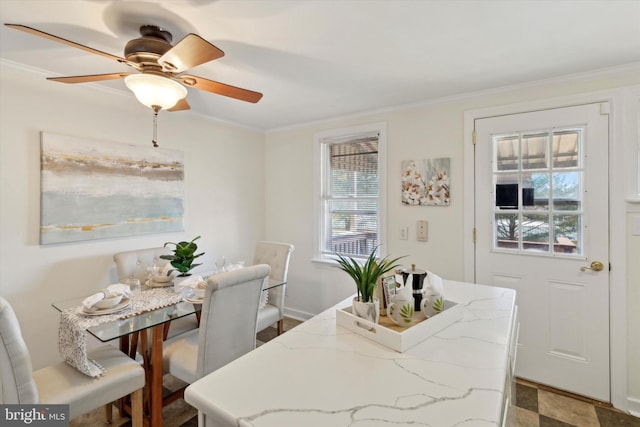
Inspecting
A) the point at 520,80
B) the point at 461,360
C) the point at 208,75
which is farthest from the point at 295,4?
the point at 520,80

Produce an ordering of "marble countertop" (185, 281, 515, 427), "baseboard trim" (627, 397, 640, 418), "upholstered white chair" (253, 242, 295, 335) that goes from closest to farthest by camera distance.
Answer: "marble countertop" (185, 281, 515, 427), "baseboard trim" (627, 397, 640, 418), "upholstered white chair" (253, 242, 295, 335)

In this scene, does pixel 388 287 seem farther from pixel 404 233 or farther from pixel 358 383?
pixel 404 233

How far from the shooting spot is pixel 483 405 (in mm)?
780

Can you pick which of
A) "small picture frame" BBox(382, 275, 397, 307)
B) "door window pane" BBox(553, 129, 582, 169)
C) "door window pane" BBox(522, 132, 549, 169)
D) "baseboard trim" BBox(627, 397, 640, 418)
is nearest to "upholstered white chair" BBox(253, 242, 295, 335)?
"small picture frame" BBox(382, 275, 397, 307)

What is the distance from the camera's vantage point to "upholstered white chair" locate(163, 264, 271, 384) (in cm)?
168

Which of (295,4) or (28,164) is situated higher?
(295,4)

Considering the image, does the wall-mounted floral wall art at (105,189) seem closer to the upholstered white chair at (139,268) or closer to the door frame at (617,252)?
the upholstered white chair at (139,268)

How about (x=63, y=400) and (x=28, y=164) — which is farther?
(x=28, y=164)

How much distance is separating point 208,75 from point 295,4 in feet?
3.42

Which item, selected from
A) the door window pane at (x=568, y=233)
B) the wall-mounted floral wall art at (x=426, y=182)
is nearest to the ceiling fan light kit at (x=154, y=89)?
the wall-mounted floral wall art at (x=426, y=182)

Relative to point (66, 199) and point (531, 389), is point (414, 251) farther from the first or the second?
point (66, 199)

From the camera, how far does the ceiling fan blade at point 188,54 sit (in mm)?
1311

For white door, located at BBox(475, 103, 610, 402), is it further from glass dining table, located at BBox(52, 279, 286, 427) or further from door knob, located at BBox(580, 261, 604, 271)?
glass dining table, located at BBox(52, 279, 286, 427)

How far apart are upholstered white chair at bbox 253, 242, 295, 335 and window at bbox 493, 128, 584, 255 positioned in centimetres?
181
